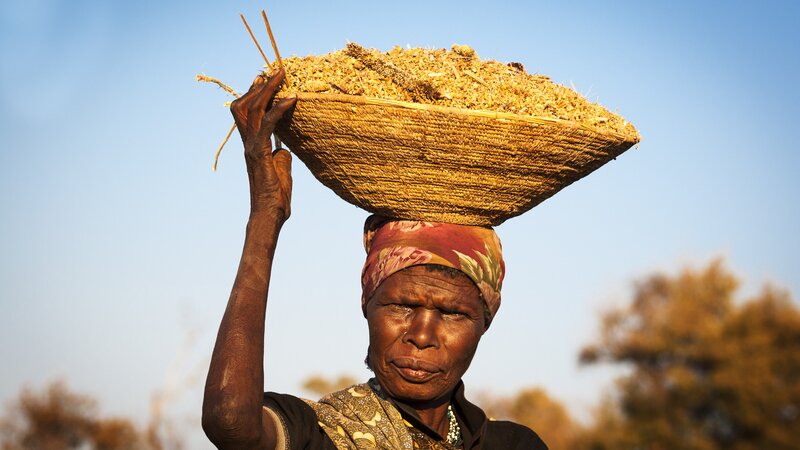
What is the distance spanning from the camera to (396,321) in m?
2.90

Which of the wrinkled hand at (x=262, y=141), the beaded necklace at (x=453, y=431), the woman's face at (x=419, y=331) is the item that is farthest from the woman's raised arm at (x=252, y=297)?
the beaded necklace at (x=453, y=431)

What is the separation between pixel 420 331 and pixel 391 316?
0.32 feet

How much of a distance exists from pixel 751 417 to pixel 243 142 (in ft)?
63.5

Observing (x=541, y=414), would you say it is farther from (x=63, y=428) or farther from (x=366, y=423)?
(x=366, y=423)

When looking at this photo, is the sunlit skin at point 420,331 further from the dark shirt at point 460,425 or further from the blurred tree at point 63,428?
the blurred tree at point 63,428

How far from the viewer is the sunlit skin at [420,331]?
2.88 meters

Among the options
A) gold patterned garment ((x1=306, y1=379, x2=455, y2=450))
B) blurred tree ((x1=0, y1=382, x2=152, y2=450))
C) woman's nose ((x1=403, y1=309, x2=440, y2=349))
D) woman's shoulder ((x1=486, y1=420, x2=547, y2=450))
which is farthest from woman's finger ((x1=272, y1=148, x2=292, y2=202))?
blurred tree ((x1=0, y1=382, x2=152, y2=450))

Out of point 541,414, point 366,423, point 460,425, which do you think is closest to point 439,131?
point 366,423

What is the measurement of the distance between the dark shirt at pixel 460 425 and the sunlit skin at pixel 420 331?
12 centimetres

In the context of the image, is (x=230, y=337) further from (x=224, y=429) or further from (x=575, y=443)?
(x=575, y=443)

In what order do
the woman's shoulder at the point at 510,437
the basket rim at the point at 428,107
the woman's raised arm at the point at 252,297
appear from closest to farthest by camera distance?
the woman's raised arm at the point at 252,297
the basket rim at the point at 428,107
the woman's shoulder at the point at 510,437

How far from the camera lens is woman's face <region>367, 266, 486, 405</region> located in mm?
2885

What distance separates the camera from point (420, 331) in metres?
2.88

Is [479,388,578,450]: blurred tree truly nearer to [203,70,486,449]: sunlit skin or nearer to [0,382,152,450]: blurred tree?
[0,382,152,450]: blurred tree
